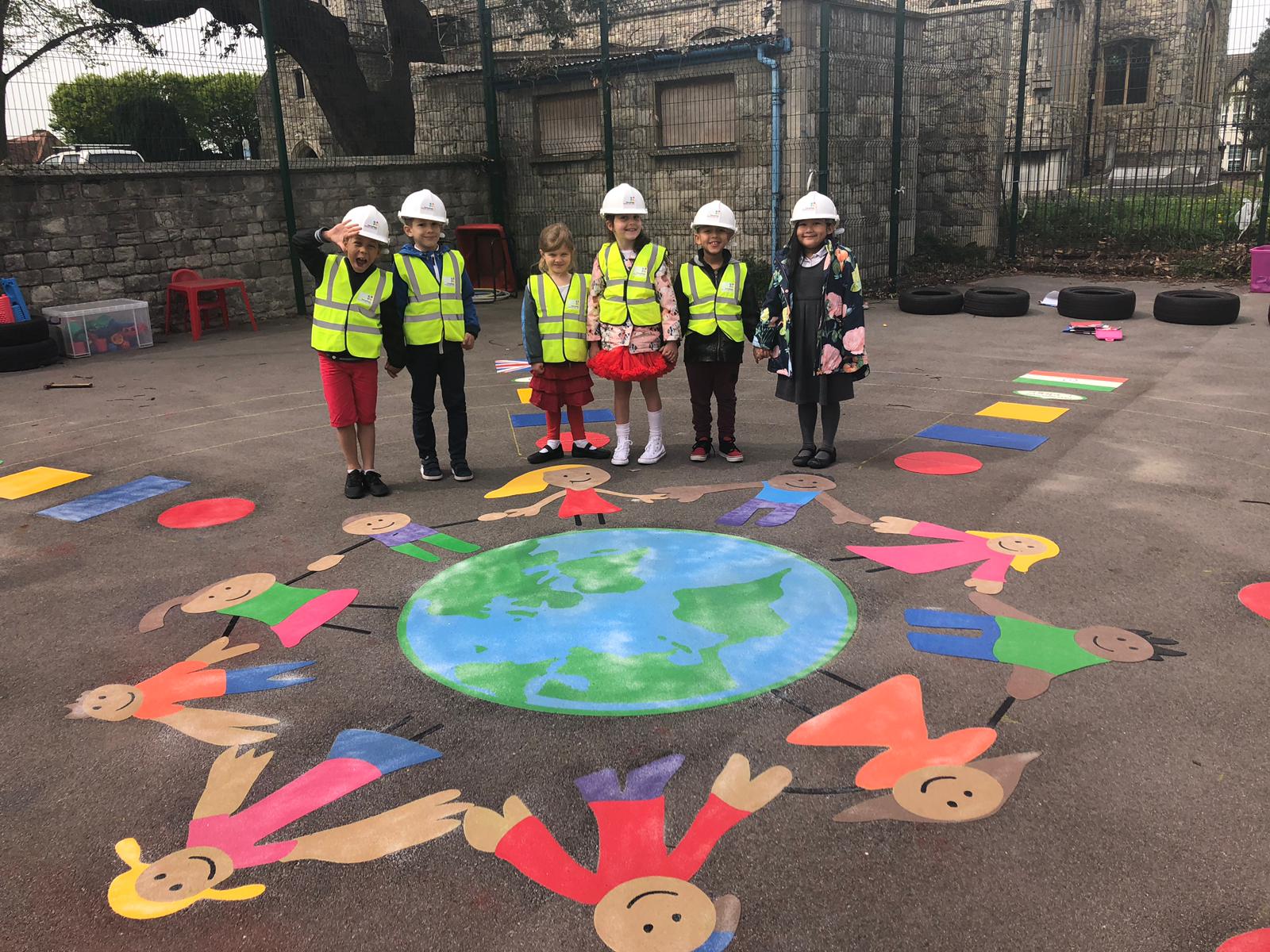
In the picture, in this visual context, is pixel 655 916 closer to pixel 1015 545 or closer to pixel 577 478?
pixel 1015 545

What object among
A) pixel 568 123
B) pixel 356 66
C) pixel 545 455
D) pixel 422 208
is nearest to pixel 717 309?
pixel 545 455

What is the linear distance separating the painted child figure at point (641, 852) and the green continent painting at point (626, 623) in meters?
0.44

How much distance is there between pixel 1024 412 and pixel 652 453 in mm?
3052

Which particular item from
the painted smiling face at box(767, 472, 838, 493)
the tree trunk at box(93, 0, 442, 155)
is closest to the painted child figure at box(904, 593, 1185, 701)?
the painted smiling face at box(767, 472, 838, 493)

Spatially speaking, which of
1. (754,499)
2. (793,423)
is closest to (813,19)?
(793,423)

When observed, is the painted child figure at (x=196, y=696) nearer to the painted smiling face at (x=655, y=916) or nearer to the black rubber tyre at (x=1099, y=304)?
the painted smiling face at (x=655, y=916)

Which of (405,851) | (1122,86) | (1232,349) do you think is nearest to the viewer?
(405,851)

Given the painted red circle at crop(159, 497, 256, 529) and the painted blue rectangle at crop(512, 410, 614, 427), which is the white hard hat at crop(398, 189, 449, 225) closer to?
the painted red circle at crop(159, 497, 256, 529)

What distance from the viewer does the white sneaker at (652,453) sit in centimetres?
656

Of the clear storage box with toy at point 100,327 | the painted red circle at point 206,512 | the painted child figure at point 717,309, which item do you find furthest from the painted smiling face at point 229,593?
the clear storage box with toy at point 100,327

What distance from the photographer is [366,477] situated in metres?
6.18

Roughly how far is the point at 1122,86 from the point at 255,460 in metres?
36.4

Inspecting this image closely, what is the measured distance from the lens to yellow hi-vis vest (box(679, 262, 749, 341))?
6.29 meters

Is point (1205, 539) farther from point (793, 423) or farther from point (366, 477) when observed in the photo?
point (366, 477)
